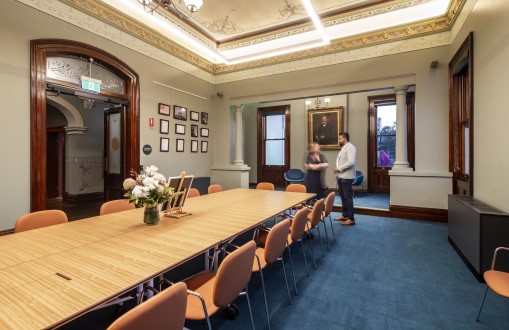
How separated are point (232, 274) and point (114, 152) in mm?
4739

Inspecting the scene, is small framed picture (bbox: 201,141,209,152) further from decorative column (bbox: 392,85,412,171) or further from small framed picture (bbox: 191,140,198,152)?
decorative column (bbox: 392,85,412,171)

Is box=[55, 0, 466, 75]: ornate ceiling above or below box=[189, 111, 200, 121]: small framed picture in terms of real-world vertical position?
above

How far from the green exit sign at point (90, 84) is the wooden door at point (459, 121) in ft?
18.1

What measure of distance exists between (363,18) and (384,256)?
427cm

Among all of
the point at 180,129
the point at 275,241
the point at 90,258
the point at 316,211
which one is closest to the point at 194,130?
the point at 180,129

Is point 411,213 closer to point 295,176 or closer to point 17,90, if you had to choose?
point 295,176

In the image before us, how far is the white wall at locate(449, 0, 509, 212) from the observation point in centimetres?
A: 247

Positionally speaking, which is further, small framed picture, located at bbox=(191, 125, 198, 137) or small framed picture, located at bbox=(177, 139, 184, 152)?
small framed picture, located at bbox=(191, 125, 198, 137)

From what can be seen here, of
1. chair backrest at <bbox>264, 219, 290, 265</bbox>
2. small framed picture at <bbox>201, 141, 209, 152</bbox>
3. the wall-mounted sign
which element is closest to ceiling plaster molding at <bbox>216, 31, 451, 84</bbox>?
small framed picture at <bbox>201, 141, 209, 152</bbox>

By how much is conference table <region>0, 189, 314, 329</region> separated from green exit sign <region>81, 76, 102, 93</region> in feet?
8.90


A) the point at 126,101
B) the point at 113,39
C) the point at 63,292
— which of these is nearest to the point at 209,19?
the point at 113,39

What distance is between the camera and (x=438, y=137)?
4.70 metres

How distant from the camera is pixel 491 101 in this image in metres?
2.76

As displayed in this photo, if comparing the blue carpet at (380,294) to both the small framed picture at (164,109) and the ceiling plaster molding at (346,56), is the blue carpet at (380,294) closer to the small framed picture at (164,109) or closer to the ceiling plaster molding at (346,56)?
the ceiling plaster molding at (346,56)
